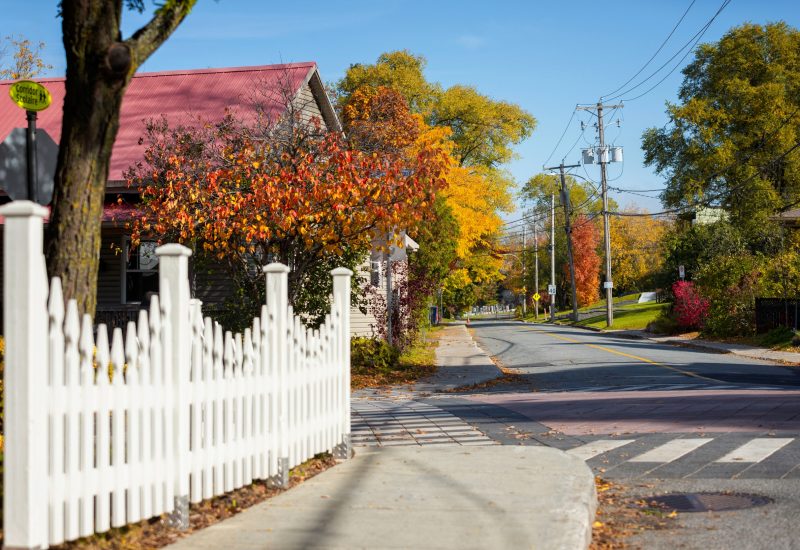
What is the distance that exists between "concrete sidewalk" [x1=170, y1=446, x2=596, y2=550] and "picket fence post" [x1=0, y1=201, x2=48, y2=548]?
3.92 feet

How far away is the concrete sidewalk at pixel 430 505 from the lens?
5598 mm

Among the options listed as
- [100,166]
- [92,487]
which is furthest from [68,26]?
[92,487]

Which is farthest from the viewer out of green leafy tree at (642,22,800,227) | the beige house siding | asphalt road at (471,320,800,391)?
green leafy tree at (642,22,800,227)

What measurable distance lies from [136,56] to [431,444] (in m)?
5.73

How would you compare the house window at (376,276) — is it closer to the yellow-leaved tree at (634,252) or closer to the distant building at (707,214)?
the distant building at (707,214)

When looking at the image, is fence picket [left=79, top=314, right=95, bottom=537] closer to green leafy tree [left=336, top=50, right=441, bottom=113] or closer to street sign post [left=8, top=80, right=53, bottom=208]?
street sign post [left=8, top=80, right=53, bottom=208]

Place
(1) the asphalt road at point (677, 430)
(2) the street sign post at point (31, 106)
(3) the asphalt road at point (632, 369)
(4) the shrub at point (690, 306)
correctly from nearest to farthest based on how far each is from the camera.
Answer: (1) the asphalt road at point (677, 430)
(2) the street sign post at point (31, 106)
(3) the asphalt road at point (632, 369)
(4) the shrub at point (690, 306)

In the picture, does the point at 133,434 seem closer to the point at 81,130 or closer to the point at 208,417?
the point at 208,417

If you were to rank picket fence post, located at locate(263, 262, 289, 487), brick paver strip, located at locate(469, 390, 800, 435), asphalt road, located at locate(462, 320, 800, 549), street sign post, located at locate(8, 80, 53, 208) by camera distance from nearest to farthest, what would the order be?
asphalt road, located at locate(462, 320, 800, 549) < picket fence post, located at locate(263, 262, 289, 487) < street sign post, located at locate(8, 80, 53, 208) < brick paver strip, located at locate(469, 390, 800, 435)

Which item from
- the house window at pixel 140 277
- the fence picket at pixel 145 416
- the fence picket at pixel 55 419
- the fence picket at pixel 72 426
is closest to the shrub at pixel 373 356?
the house window at pixel 140 277

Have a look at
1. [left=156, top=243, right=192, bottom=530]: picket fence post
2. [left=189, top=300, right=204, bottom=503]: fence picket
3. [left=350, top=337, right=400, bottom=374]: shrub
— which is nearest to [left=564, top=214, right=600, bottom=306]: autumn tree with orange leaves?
[left=350, top=337, right=400, bottom=374]: shrub

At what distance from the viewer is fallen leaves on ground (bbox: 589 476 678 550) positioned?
638cm

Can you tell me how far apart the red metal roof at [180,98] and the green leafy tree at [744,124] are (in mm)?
34386

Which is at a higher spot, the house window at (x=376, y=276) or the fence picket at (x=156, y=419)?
the house window at (x=376, y=276)
